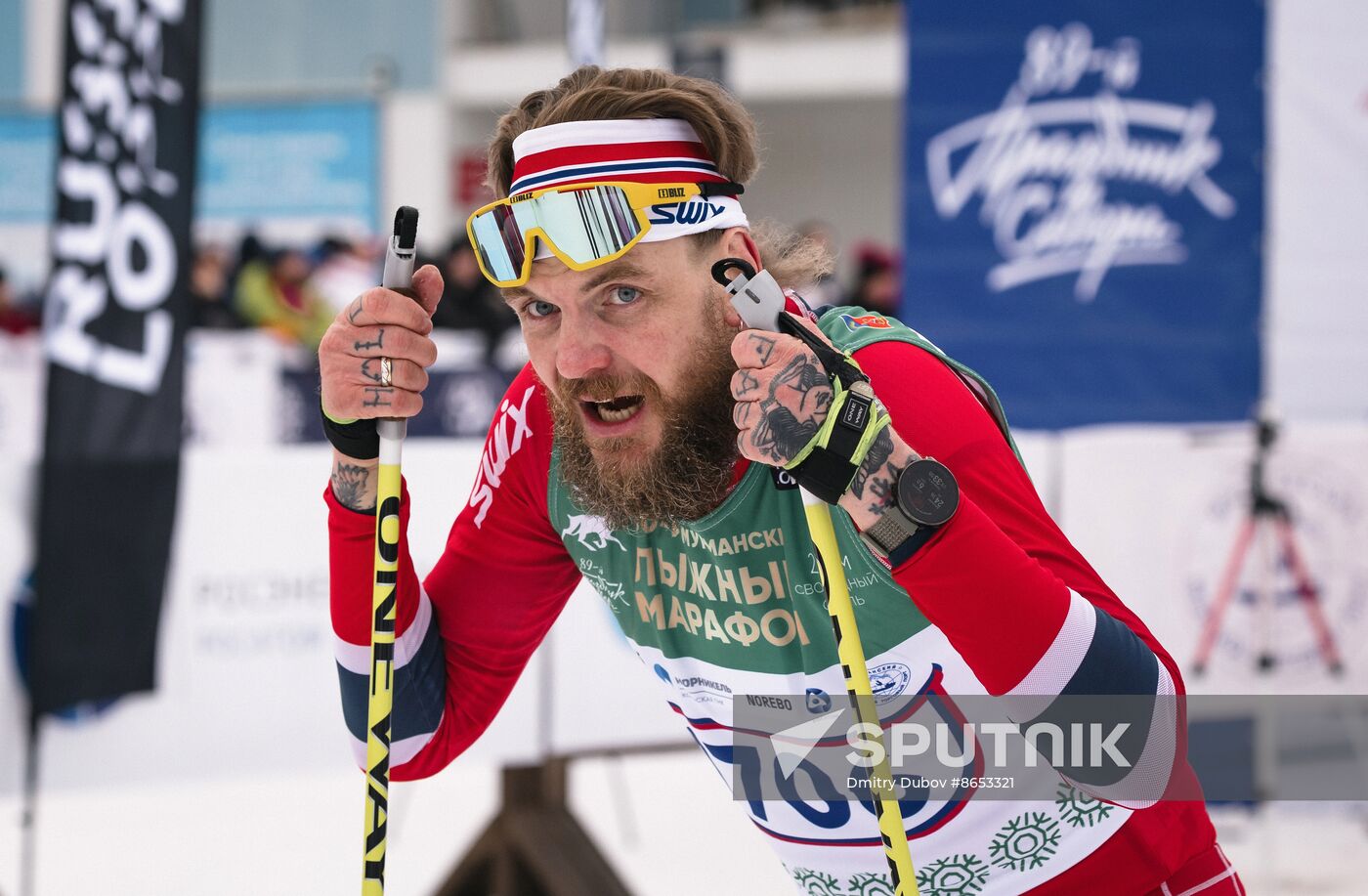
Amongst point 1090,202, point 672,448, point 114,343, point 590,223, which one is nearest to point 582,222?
point 590,223

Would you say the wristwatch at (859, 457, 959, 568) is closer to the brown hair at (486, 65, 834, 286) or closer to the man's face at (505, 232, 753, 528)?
the man's face at (505, 232, 753, 528)

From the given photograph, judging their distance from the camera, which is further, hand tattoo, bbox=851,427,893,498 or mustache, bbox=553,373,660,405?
mustache, bbox=553,373,660,405

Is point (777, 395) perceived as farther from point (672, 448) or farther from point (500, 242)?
point (500, 242)

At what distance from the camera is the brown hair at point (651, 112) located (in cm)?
196

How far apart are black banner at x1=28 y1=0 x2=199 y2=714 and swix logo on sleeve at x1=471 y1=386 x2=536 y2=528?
1.94 m

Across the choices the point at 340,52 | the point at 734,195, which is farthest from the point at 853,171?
the point at 734,195

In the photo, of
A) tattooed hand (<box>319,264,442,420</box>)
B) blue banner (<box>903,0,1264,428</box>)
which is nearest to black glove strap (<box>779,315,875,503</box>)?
tattooed hand (<box>319,264,442,420</box>)

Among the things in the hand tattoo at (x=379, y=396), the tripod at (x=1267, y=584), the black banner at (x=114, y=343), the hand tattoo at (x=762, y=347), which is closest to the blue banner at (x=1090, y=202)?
the tripod at (x=1267, y=584)

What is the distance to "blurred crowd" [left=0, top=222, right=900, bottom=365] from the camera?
10.2 meters

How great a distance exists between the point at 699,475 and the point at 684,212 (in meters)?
0.37

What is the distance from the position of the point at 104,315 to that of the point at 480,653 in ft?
6.79

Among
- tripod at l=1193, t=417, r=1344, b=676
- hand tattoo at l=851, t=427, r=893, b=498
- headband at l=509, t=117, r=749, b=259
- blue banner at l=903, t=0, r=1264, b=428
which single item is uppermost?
blue banner at l=903, t=0, r=1264, b=428

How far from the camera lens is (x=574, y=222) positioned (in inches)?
73.2

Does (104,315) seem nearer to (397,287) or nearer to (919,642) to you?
(397,287)
